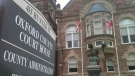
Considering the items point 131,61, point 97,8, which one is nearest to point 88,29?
point 97,8

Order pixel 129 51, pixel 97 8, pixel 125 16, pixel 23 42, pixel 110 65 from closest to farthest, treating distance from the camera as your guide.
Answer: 1. pixel 23 42
2. pixel 129 51
3. pixel 110 65
4. pixel 125 16
5. pixel 97 8

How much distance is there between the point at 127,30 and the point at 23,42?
1796 centimetres

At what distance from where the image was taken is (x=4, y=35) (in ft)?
4.19

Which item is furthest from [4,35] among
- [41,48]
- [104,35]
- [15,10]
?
[104,35]

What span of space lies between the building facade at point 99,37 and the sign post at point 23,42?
14.9m

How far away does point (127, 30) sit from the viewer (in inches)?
712

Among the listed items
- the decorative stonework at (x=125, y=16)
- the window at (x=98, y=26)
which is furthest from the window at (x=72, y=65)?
the decorative stonework at (x=125, y=16)

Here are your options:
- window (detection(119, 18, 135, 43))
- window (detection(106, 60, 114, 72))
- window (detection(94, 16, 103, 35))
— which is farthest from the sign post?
window (detection(119, 18, 135, 43))

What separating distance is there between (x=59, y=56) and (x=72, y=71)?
227 centimetres

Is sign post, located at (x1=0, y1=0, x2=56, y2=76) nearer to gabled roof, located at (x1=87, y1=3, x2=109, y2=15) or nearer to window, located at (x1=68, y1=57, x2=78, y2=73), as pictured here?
window, located at (x1=68, y1=57, x2=78, y2=73)

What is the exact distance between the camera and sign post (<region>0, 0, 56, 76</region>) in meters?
1.31

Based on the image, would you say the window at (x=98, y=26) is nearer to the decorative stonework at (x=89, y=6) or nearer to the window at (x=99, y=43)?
the window at (x=99, y=43)

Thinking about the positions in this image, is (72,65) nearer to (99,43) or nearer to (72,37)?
(72,37)

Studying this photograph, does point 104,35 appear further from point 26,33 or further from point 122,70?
point 26,33
